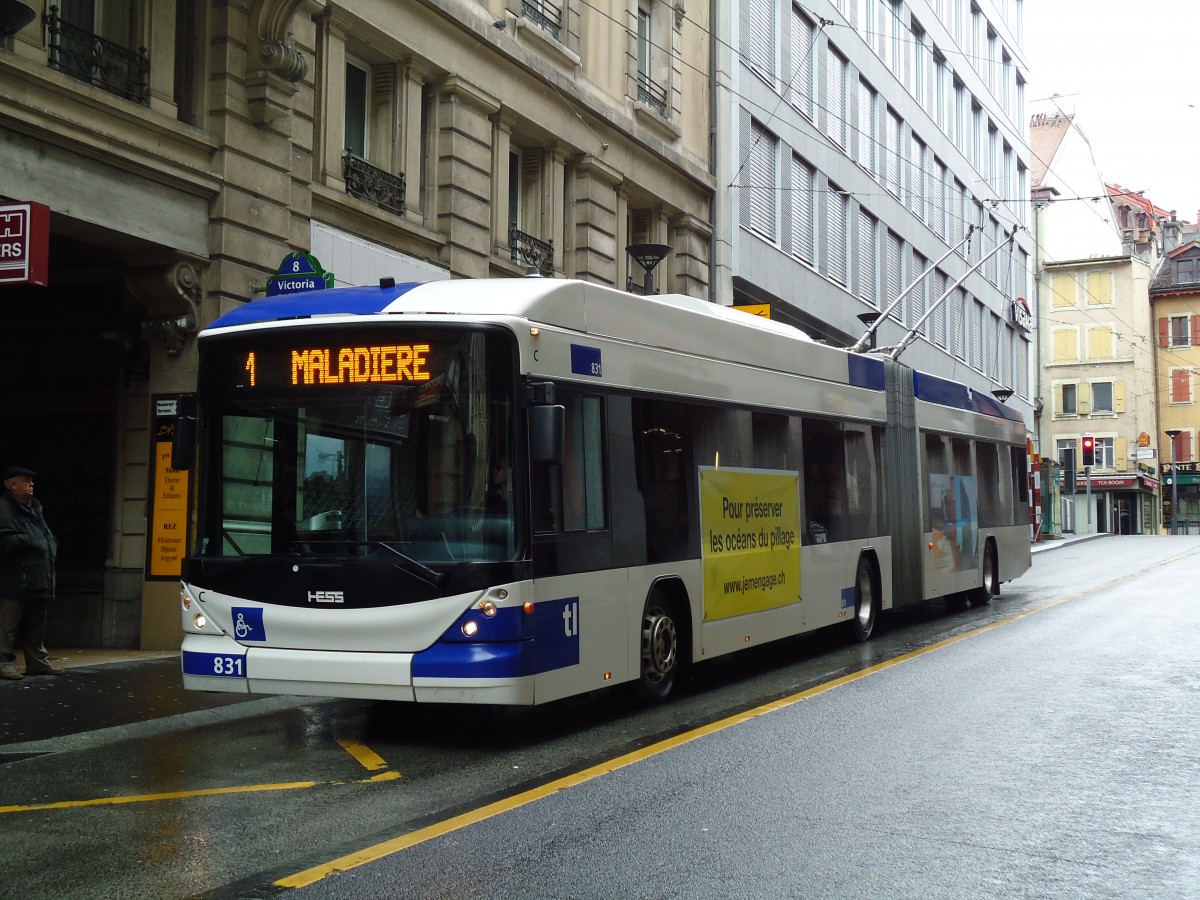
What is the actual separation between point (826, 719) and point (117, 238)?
26.9ft

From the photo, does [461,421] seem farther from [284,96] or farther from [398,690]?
[284,96]

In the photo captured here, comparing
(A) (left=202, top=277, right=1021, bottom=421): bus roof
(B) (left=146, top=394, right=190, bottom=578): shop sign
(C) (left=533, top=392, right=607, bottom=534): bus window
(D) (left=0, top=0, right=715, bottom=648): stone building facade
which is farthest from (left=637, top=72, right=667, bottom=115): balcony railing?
(C) (left=533, top=392, right=607, bottom=534): bus window

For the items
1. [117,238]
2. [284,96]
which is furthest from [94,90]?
[284,96]

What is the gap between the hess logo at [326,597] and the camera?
26.6 ft

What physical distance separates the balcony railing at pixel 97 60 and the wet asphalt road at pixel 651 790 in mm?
5581

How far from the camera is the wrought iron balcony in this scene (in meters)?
20.1

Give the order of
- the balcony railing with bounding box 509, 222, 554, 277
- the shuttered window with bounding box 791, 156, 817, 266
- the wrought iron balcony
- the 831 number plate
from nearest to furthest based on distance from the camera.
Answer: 1. the 831 number plate
2. the balcony railing with bounding box 509, 222, 554, 277
3. the wrought iron balcony
4. the shuttered window with bounding box 791, 156, 817, 266

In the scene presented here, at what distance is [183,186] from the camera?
13492 mm

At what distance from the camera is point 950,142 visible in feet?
148

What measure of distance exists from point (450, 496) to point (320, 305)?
5.23 feet

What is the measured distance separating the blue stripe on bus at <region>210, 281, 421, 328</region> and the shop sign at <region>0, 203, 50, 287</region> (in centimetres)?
229

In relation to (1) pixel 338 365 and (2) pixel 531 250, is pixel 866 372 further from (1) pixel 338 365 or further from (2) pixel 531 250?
(1) pixel 338 365

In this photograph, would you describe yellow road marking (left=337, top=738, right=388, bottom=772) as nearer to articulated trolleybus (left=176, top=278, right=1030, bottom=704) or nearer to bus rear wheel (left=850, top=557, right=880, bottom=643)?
articulated trolleybus (left=176, top=278, right=1030, bottom=704)

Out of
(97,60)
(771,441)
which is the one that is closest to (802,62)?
(97,60)
